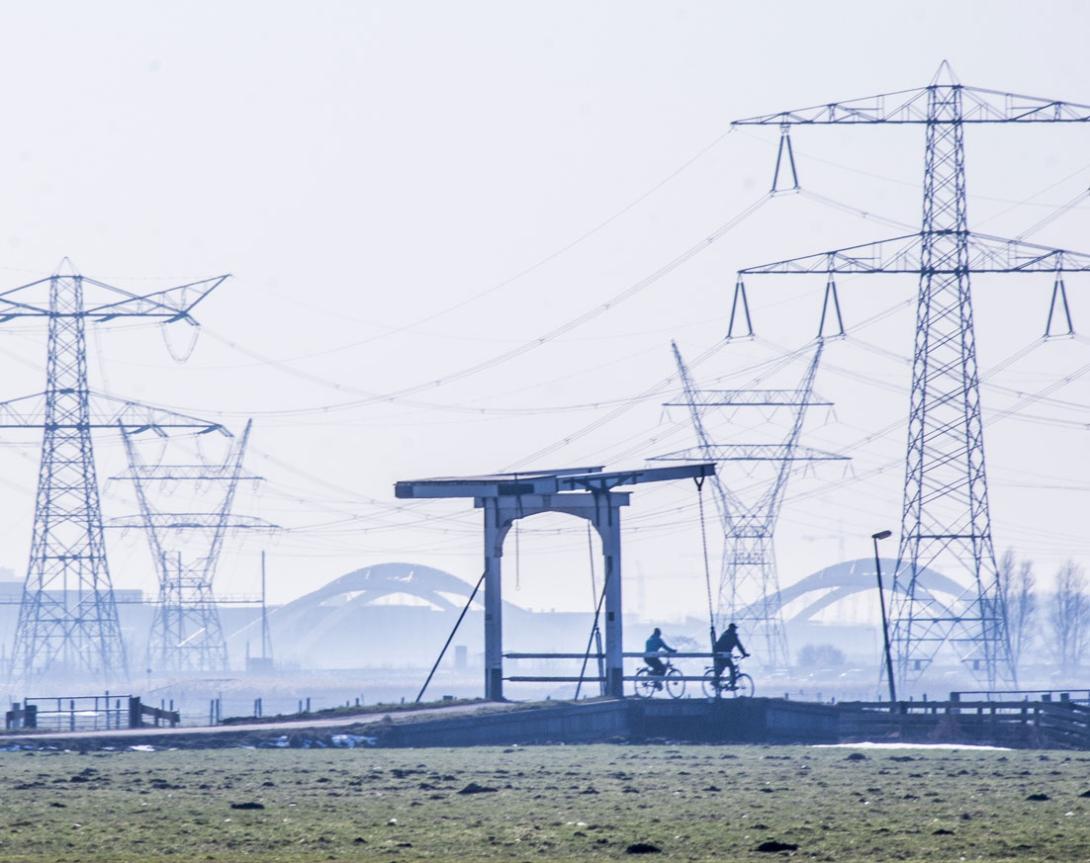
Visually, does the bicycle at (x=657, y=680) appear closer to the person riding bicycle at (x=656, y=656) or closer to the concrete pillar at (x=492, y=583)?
the person riding bicycle at (x=656, y=656)

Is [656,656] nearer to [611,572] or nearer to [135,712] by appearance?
[611,572]

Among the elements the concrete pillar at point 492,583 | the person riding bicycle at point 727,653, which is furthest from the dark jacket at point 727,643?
the concrete pillar at point 492,583

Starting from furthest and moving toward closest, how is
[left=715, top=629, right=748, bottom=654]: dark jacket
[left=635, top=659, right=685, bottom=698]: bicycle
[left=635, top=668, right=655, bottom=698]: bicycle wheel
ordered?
[left=635, top=668, right=655, bottom=698]: bicycle wheel → [left=635, top=659, right=685, bottom=698]: bicycle → [left=715, top=629, right=748, bottom=654]: dark jacket

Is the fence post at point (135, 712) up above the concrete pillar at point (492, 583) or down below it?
below

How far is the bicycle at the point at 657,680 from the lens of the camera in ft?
184

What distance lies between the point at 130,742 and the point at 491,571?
16.0 metres

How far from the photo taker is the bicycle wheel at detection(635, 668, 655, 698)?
56.3 m

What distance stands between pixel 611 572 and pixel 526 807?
1148 inches

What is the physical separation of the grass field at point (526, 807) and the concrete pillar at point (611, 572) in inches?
560

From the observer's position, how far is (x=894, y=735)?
2148 inches

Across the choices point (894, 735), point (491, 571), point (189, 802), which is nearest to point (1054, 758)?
point (894, 735)

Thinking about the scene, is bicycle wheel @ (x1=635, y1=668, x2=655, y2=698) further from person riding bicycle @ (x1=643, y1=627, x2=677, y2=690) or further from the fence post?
the fence post

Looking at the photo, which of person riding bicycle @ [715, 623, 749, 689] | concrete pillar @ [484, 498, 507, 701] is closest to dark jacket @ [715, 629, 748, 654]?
person riding bicycle @ [715, 623, 749, 689]

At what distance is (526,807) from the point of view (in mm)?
29297
